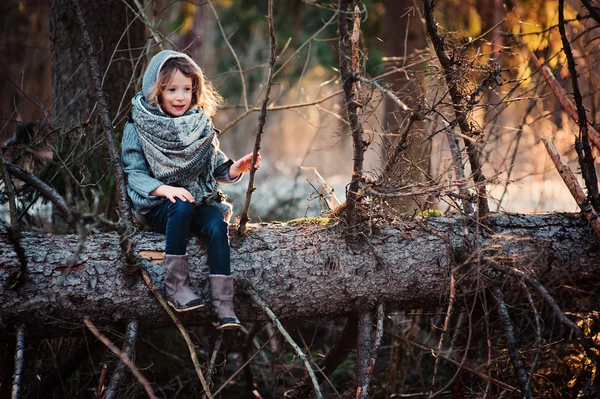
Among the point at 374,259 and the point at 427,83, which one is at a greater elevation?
the point at 427,83

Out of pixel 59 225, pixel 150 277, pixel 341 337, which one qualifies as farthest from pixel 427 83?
pixel 59 225

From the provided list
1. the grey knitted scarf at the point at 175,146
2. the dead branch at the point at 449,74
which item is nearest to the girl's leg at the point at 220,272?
the grey knitted scarf at the point at 175,146

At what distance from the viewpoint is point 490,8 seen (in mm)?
6473

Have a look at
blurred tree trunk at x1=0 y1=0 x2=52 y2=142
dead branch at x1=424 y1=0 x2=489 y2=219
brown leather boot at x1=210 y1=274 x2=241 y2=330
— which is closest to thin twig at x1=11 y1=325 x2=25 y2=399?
brown leather boot at x1=210 y1=274 x2=241 y2=330

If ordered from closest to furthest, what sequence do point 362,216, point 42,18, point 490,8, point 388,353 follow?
1. point 362,216
2. point 388,353
3. point 490,8
4. point 42,18

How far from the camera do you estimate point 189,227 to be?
2986 mm

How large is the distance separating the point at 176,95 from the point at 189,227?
739mm

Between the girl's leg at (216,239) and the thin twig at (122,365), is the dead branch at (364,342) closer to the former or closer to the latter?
the girl's leg at (216,239)

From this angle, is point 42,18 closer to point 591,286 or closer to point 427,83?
point 427,83

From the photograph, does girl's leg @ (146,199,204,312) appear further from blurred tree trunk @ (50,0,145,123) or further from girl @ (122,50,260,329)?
blurred tree trunk @ (50,0,145,123)

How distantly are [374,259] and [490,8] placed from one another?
4539mm

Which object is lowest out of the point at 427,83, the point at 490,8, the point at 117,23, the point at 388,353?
the point at 388,353

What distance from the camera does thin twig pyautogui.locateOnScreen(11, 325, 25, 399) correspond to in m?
2.63

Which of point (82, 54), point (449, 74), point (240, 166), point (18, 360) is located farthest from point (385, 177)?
point (82, 54)
